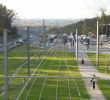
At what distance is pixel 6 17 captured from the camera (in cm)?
5781

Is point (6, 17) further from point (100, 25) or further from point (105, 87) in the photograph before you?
point (105, 87)

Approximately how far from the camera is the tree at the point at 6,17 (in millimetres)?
53562

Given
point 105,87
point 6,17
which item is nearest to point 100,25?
point 6,17

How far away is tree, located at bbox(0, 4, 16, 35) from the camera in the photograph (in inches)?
2109

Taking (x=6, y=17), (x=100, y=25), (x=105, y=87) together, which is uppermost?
(x=6, y=17)

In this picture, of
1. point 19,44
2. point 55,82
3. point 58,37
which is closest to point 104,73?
point 55,82

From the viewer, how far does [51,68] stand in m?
32.4

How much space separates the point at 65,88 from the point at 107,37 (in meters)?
48.6

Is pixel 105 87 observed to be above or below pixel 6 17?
below

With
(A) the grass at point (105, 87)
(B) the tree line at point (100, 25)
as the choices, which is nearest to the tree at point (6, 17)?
(B) the tree line at point (100, 25)

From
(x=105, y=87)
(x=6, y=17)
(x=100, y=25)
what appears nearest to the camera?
(x=105, y=87)

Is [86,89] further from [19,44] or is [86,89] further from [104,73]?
[19,44]

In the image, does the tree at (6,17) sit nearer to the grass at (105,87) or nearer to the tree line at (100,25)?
the tree line at (100,25)

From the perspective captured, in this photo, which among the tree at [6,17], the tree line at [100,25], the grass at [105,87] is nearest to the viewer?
the grass at [105,87]
